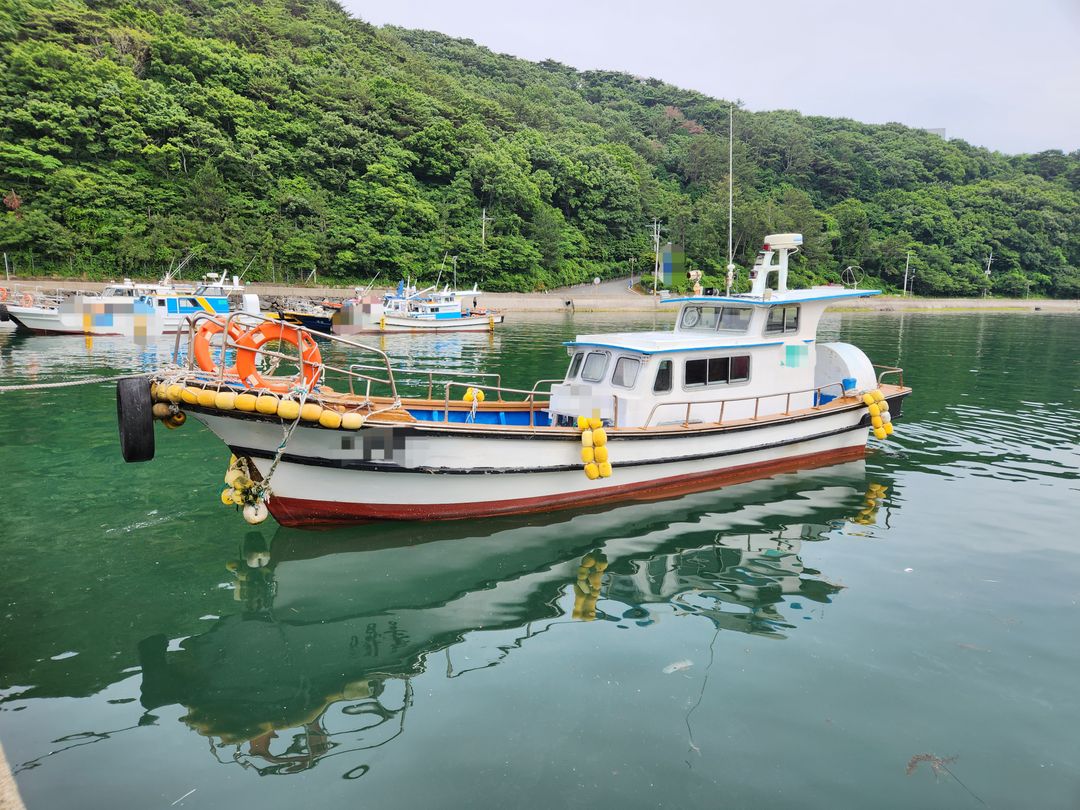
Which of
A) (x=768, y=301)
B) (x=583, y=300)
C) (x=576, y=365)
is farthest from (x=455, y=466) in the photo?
(x=583, y=300)

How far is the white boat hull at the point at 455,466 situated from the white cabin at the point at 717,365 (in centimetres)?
57

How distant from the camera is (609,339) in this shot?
10.8m

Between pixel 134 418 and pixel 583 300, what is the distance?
55418 millimetres

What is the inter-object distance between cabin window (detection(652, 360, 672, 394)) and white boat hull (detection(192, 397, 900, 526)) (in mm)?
842

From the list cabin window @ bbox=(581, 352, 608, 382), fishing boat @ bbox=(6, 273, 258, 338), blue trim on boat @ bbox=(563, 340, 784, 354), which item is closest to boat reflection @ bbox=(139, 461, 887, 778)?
cabin window @ bbox=(581, 352, 608, 382)

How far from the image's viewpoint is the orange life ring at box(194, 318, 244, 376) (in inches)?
324

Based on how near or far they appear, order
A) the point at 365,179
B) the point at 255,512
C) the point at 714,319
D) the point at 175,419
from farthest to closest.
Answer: the point at 365,179
the point at 714,319
the point at 255,512
the point at 175,419

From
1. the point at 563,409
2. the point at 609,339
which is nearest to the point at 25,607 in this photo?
the point at 563,409

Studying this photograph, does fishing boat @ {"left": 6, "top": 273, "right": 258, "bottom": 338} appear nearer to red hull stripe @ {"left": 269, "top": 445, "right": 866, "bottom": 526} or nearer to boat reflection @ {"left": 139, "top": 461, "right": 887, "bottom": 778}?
red hull stripe @ {"left": 269, "top": 445, "right": 866, "bottom": 526}

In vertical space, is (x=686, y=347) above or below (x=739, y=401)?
above

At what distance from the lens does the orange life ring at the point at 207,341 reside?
8242 mm

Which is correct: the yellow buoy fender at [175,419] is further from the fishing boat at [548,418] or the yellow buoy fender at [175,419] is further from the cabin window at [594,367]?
the cabin window at [594,367]

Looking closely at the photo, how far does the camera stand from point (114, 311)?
3244cm

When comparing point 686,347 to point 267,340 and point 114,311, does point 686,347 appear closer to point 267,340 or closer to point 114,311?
point 267,340
